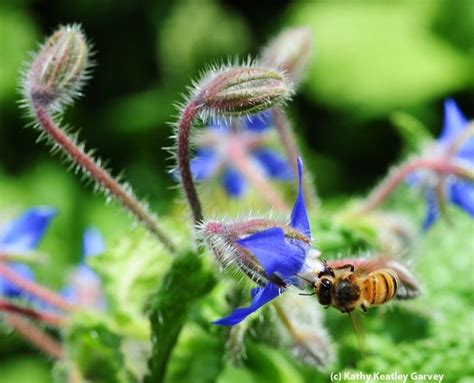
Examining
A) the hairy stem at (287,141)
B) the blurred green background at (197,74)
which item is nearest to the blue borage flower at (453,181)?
the hairy stem at (287,141)

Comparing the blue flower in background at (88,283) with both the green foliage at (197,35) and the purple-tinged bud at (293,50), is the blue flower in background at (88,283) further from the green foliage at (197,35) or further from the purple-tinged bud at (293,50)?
the green foliage at (197,35)

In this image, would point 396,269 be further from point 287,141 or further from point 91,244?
point 91,244

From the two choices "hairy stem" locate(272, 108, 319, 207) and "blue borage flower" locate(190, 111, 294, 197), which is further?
"blue borage flower" locate(190, 111, 294, 197)

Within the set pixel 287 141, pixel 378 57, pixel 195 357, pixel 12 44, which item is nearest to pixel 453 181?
pixel 287 141

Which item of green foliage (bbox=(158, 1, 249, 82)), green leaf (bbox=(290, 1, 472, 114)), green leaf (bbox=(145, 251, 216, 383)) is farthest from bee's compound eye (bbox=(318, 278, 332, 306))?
green foliage (bbox=(158, 1, 249, 82))

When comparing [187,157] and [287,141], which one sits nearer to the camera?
[187,157]

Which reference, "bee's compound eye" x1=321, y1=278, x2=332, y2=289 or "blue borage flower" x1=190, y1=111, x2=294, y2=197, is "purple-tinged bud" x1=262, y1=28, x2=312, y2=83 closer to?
"blue borage flower" x1=190, y1=111, x2=294, y2=197
